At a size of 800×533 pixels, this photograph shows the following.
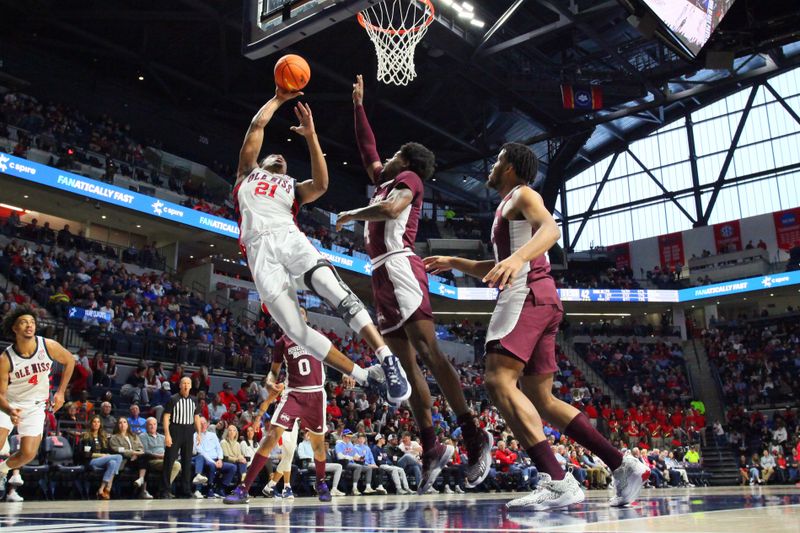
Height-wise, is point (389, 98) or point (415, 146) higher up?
point (389, 98)

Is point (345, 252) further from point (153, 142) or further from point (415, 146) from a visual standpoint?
point (415, 146)

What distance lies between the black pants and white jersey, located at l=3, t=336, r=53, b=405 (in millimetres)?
3217

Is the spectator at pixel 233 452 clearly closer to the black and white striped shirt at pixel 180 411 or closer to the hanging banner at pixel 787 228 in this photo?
the black and white striped shirt at pixel 180 411

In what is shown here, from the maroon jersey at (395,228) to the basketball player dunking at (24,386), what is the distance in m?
2.57

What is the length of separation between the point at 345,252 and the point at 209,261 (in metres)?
4.86

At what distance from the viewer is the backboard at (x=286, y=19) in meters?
7.33

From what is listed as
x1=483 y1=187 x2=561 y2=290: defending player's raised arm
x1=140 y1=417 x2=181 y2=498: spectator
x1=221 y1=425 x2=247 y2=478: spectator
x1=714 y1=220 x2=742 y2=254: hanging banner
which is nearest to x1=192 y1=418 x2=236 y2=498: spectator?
x1=221 y1=425 x2=247 y2=478: spectator

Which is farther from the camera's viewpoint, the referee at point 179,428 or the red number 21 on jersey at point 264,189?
the referee at point 179,428

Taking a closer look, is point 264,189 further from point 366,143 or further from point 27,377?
point 27,377

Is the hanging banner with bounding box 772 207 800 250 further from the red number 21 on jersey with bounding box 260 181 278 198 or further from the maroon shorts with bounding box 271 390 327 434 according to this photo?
the red number 21 on jersey with bounding box 260 181 278 198

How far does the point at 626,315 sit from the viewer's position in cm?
3422

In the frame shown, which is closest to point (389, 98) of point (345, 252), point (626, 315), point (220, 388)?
point (345, 252)

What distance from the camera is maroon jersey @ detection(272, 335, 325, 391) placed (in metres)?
6.71

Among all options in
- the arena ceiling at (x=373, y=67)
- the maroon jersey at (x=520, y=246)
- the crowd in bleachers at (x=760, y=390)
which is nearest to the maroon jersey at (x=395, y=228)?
the maroon jersey at (x=520, y=246)
